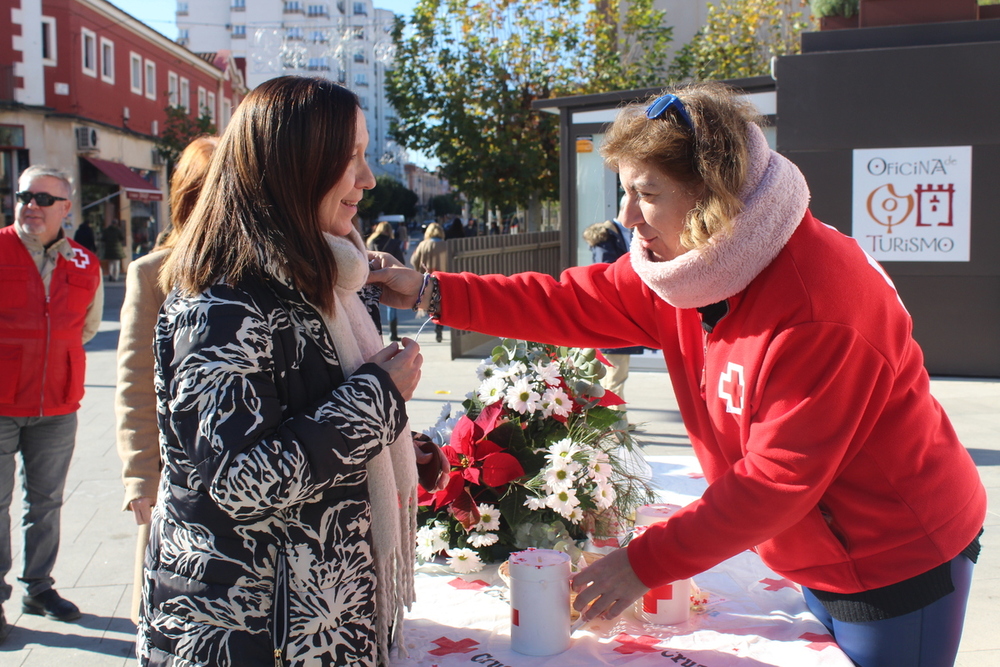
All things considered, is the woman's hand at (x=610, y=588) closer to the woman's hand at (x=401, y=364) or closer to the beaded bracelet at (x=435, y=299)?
the woman's hand at (x=401, y=364)

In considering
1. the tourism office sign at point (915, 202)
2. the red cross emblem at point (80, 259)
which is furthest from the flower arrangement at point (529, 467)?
the tourism office sign at point (915, 202)

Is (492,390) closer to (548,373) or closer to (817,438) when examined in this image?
(548,373)

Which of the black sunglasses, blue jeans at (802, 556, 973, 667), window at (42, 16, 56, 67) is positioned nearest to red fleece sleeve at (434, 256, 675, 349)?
blue jeans at (802, 556, 973, 667)

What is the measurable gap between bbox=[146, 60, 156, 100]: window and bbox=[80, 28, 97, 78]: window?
3825 millimetres

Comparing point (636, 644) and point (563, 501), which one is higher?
point (563, 501)

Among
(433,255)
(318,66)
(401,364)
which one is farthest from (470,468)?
(433,255)

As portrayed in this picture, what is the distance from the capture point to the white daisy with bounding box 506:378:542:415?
2404 mm

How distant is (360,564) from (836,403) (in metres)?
0.93

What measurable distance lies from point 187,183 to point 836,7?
11904mm

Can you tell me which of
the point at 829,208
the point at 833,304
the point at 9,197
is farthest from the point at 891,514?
the point at 9,197

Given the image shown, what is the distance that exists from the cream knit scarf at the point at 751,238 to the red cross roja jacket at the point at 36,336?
3019mm

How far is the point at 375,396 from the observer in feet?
4.93

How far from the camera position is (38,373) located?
3.59m

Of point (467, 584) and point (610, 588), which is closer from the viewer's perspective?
point (610, 588)
